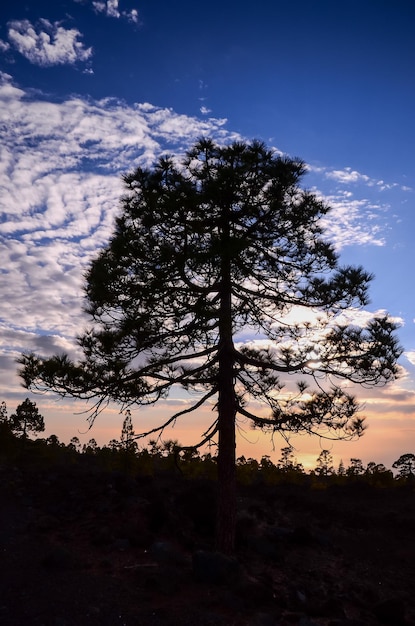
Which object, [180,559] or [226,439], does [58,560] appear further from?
[226,439]

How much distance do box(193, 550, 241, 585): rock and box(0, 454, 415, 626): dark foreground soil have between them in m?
0.02

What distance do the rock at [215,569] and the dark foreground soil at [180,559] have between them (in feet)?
0.07

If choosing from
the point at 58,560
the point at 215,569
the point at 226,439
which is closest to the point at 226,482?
the point at 226,439

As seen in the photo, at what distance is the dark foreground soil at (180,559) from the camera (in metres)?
9.66

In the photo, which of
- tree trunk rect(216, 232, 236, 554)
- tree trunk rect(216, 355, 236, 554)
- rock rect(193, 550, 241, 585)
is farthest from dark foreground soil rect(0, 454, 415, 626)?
tree trunk rect(216, 232, 236, 554)

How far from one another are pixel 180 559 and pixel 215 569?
5.41ft

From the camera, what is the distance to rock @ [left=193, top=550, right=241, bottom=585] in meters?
10.9

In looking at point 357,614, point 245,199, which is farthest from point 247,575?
point 245,199

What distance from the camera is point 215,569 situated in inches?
432

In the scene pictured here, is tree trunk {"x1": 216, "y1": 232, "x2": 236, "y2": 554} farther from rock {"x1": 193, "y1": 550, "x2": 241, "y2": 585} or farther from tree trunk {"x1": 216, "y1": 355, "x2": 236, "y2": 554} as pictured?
rock {"x1": 193, "y1": 550, "x2": 241, "y2": 585}

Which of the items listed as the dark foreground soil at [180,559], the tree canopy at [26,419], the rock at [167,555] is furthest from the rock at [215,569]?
the tree canopy at [26,419]

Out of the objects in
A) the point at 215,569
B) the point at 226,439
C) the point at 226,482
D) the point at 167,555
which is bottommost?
the point at 215,569

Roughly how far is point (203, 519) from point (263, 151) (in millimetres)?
10596

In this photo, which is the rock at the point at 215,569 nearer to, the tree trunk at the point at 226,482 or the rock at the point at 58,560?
the tree trunk at the point at 226,482
